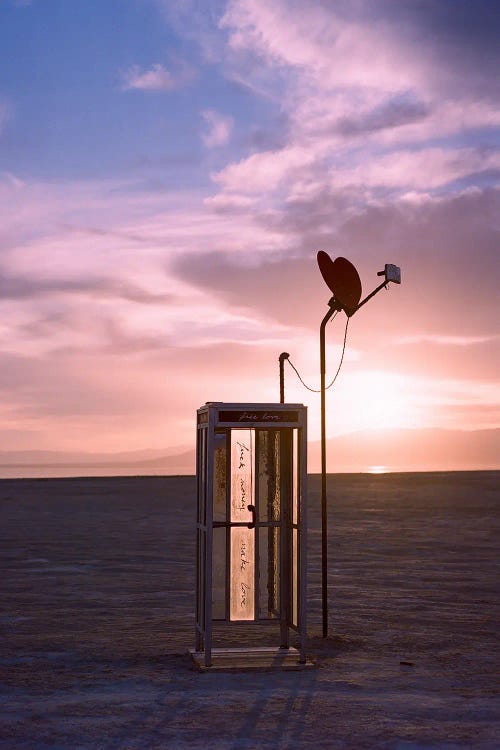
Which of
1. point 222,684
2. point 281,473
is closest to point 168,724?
point 222,684

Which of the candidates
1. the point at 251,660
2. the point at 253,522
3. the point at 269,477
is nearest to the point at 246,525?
the point at 253,522

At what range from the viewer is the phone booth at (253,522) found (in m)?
10.7

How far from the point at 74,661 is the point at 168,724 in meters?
2.93

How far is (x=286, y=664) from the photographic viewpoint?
10.5 m

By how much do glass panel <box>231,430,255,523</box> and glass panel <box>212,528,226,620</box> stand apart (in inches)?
10.4

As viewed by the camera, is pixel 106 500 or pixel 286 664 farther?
pixel 106 500

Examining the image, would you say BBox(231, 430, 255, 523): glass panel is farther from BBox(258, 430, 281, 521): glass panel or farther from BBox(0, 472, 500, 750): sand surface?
BBox(0, 472, 500, 750): sand surface

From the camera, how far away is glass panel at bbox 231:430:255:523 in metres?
11.3

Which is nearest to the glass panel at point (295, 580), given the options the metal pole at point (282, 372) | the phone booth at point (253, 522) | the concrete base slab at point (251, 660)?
the phone booth at point (253, 522)

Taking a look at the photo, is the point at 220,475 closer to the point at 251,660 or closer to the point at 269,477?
the point at 269,477

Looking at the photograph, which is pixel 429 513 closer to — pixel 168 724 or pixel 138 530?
pixel 138 530

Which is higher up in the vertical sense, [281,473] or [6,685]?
[281,473]

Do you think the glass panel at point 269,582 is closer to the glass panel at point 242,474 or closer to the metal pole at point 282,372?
the glass panel at point 242,474

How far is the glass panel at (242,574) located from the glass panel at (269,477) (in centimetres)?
40
